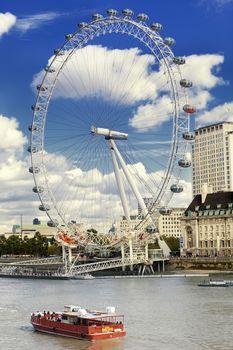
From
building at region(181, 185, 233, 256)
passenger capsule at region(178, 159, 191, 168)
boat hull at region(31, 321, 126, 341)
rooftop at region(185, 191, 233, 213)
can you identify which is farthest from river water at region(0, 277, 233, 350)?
rooftop at region(185, 191, 233, 213)

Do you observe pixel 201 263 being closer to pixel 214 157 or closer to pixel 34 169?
pixel 34 169

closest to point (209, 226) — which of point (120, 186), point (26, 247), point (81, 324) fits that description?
point (120, 186)

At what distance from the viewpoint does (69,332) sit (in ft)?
128

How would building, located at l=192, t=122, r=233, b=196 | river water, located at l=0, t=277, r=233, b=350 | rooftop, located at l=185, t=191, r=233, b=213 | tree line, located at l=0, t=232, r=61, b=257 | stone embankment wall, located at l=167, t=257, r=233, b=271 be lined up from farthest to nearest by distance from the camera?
1. building, located at l=192, t=122, r=233, b=196
2. tree line, located at l=0, t=232, r=61, b=257
3. rooftop, located at l=185, t=191, r=233, b=213
4. stone embankment wall, located at l=167, t=257, r=233, b=271
5. river water, located at l=0, t=277, r=233, b=350

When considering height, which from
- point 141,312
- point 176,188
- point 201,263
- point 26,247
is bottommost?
point 141,312

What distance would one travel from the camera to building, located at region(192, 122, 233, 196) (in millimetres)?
176375

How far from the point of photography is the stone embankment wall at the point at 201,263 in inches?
3706

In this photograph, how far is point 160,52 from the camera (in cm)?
7044

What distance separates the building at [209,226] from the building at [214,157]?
64534 mm

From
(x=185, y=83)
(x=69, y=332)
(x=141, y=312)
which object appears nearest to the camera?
(x=69, y=332)

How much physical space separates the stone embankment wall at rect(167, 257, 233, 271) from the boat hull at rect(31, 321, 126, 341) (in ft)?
179

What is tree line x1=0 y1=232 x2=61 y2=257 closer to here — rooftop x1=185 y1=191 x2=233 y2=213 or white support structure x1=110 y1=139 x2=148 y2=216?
rooftop x1=185 y1=191 x2=233 y2=213

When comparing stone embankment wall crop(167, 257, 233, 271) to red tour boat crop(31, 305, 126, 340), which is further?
stone embankment wall crop(167, 257, 233, 271)

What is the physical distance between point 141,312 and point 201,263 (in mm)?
51018
